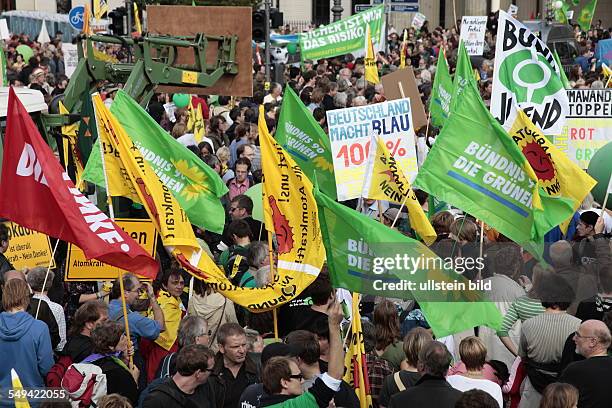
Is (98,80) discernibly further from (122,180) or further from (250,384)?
(250,384)

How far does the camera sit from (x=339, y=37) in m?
23.2

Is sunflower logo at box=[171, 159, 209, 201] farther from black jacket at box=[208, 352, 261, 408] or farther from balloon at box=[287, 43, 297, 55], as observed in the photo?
balloon at box=[287, 43, 297, 55]

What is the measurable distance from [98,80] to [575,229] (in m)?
5.57

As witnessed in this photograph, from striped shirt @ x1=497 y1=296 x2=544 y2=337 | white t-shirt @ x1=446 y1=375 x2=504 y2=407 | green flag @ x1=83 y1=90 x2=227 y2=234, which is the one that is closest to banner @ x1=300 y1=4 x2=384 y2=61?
green flag @ x1=83 y1=90 x2=227 y2=234

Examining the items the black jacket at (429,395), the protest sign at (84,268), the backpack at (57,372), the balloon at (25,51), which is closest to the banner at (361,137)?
the protest sign at (84,268)

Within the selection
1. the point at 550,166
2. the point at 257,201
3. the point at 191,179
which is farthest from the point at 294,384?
the point at 257,201

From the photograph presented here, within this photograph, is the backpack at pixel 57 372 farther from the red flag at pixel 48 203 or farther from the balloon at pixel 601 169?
the balloon at pixel 601 169

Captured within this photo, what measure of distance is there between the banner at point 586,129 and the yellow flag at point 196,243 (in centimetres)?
532

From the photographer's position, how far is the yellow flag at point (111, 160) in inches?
336

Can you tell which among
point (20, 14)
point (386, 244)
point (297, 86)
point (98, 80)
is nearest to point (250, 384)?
point (386, 244)

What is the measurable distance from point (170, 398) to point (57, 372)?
1276 millimetres

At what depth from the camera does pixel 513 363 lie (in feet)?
26.9

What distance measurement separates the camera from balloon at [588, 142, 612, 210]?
13102 mm

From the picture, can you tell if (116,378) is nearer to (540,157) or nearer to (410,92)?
(540,157)
